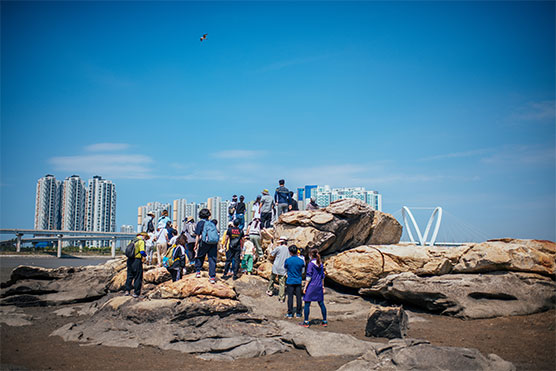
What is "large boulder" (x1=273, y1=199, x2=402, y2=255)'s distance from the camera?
14.3 metres

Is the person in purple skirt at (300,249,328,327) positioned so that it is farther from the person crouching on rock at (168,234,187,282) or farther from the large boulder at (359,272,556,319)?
the person crouching on rock at (168,234,187,282)

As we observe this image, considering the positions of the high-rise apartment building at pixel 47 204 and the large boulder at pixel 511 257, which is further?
the high-rise apartment building at pixel 47 204

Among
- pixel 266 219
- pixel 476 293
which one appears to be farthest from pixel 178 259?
pixel 476 293

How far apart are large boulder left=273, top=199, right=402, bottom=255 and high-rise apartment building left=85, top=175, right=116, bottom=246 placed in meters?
52.1

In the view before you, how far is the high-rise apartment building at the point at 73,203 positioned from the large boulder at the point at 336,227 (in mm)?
51828

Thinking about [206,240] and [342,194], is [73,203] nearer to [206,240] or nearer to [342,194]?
[342,194]

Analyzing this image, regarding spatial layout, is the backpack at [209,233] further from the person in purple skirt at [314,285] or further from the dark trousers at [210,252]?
the person in purple skirt at [314,285]

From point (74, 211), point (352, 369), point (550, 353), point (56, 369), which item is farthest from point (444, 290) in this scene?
point (74, 211)

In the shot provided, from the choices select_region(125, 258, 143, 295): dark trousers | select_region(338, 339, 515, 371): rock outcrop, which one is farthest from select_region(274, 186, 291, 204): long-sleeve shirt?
select_region(338, 339, 515, 371): rock outcrop

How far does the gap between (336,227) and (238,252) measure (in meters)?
3.74

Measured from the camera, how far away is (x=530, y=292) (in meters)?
11.6

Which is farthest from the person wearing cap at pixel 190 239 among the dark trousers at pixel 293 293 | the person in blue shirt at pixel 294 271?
the person in blue shirt at pixel 294 271

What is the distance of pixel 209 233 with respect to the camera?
11.0m

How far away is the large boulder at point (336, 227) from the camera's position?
561 inches
